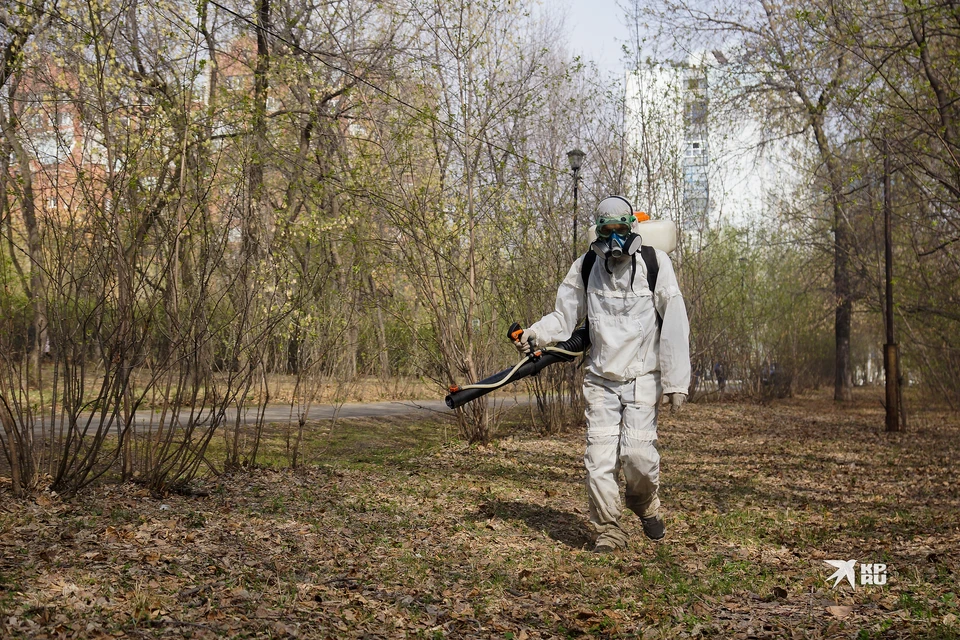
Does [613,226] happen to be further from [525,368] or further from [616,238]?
[525,368]

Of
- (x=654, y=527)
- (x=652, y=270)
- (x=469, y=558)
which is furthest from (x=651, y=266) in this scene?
(x=469, y=558)

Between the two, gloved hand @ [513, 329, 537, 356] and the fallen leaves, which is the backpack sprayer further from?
the fallen leaves

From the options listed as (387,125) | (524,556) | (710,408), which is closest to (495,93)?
(387,125)

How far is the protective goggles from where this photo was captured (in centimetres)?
617

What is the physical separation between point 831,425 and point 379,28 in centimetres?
1146

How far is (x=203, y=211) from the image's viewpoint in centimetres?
698

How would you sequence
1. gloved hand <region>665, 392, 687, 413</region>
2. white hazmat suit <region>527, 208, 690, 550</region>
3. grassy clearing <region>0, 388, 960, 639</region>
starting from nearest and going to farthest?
grassy clearing <region>0, 388, 960, 639</region>, gloved hand <region>665, 392, 687, 413</region>, white hazmat suit <region>527, 208, 690, 550</region>

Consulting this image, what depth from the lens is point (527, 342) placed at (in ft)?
20.2

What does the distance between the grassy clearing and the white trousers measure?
0.34m

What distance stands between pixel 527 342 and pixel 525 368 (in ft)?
0.57

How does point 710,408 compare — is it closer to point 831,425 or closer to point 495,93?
point 831,425

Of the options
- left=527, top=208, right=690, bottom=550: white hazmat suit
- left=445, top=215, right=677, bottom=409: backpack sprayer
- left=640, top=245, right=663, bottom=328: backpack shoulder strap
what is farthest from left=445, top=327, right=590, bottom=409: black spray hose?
left=640, top=245, right=663, bottom=328: backpack shoulder strap

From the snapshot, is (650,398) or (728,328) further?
(728,328)

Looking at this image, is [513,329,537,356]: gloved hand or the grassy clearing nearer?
the grassy clearing
